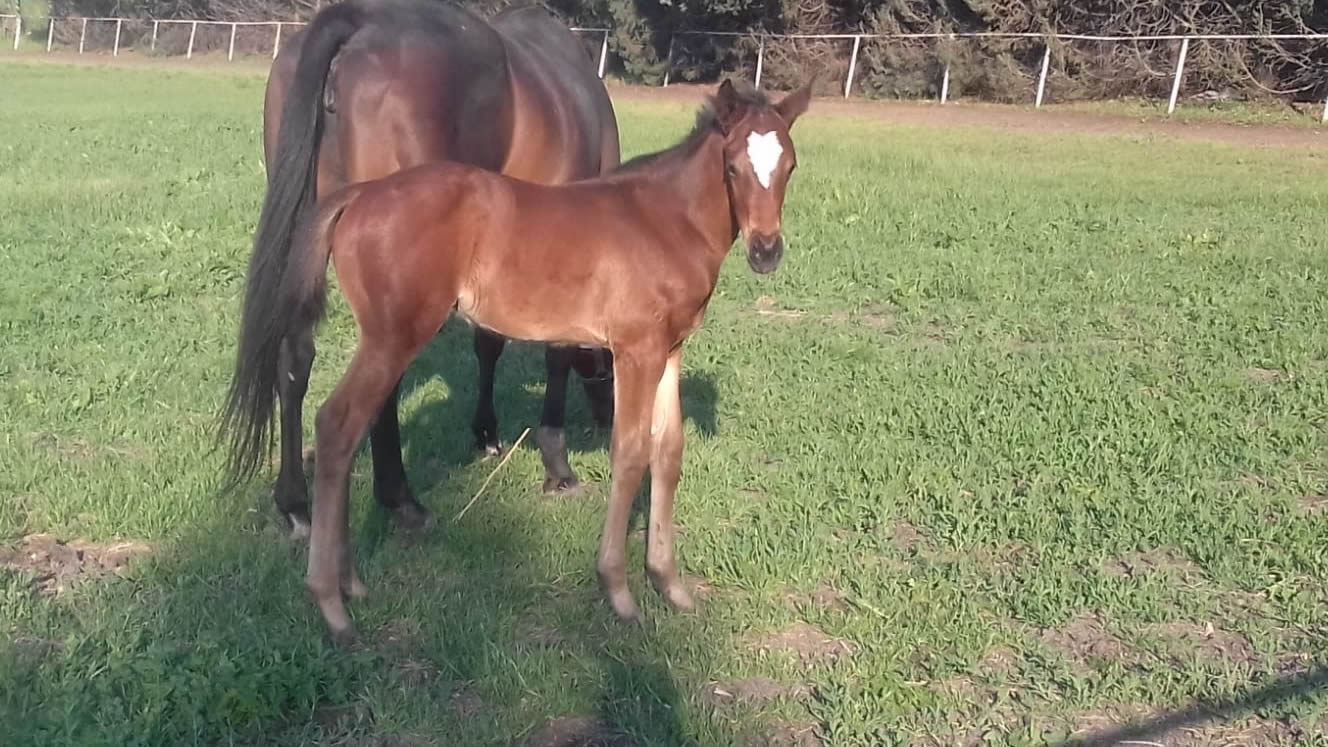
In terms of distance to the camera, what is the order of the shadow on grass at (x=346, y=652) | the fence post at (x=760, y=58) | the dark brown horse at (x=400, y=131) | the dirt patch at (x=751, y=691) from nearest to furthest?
1. the shadow on grass at (x=346, y=652)
2. the dirt patch at (x=751, y=691)
3. the dark brown horse at (x=400, y=131)
4. the fence post at (x=760, y=58)

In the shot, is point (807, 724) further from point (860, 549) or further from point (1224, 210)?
point (1224, 210)

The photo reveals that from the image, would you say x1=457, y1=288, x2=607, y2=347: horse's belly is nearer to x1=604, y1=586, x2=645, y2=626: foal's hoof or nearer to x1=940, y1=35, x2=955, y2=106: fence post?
x1=604, y1=586, x2=645, y2=626: foal's hoof

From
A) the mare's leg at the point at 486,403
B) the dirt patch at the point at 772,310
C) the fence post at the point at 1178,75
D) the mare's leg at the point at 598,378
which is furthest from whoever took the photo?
the fence post at the point at 1178,75

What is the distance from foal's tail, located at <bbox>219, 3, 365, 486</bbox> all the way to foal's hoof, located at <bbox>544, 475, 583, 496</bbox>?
1.17 metres

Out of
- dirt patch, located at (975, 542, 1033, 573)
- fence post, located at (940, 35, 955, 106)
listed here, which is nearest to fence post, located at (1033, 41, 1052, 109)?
fence post, located at (940, 35, 955, 106)

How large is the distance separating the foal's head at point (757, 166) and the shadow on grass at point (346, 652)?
120 cm

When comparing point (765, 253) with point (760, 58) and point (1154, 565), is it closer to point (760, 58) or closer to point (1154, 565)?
point (1154, 565)

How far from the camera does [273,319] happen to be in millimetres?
3664

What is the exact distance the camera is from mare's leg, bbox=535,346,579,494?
4867 mm

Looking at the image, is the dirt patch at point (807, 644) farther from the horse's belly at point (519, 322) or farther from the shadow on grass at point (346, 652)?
the horse's belly at point (519, 322)

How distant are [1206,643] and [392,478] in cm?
276

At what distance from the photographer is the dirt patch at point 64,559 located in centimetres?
381

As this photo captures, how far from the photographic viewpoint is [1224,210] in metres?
10.7

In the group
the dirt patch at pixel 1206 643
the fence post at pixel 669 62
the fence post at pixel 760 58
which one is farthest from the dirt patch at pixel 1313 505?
the fence post at pixel 669 62
